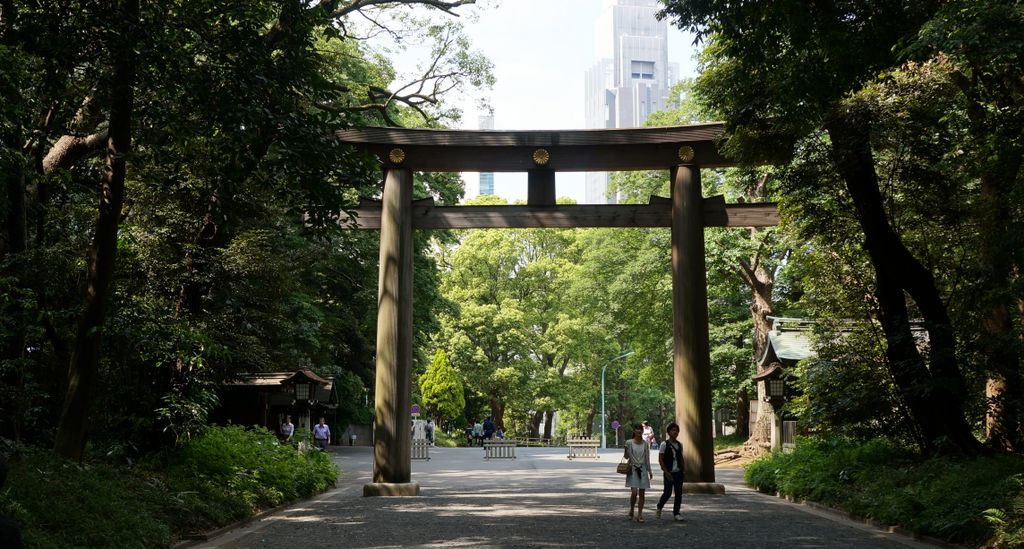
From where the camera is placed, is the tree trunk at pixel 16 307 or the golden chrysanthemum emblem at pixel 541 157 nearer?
the tree trunk at pixel 16 307

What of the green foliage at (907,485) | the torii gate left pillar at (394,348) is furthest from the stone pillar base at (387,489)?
the green foliage at (907,485)

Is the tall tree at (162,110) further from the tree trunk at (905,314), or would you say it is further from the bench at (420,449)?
the bench at (420,449)

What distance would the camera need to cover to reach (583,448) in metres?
37.3

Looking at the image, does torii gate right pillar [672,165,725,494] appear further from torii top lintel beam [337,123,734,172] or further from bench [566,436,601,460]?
bench [566,436,601,460]

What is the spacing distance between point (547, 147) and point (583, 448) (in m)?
22.2

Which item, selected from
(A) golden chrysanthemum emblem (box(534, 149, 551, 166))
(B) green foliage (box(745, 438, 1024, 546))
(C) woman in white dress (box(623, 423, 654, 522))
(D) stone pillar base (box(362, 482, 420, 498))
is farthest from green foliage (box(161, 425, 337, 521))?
(B) green foliage (box(745, 438, 1024, 546))

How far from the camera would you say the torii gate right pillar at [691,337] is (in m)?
16.7

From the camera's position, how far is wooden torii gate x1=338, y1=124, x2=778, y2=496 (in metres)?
16.8

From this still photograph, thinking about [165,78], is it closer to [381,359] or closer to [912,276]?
[381,359]

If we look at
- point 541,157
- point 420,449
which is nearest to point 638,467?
point 541,157

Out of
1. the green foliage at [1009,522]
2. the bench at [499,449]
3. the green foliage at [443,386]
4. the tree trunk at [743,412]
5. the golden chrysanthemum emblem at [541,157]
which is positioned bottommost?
the bench at [499,449]

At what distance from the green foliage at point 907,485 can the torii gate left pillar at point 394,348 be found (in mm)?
7165

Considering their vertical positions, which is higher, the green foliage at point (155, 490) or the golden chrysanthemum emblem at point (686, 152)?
the golden chrysanthemum emblem at point (686, 152)

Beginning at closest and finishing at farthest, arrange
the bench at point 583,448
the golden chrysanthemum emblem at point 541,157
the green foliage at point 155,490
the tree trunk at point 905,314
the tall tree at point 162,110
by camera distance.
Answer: the green foliage at point 155,490, the tall tree at point 162,110, the tree trunk at point 905,314, the golden chrysanthemum emblem at point 541,157, the bench at point 583,448
